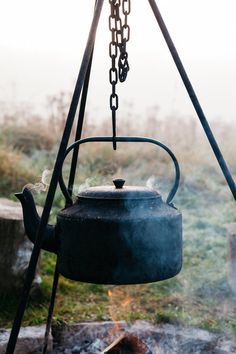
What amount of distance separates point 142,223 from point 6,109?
6.28m

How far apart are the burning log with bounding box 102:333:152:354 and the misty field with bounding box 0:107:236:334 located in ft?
2.42

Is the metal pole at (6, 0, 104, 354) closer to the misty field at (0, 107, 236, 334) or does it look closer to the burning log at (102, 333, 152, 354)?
the misty field at (0, 107, 236, 334)

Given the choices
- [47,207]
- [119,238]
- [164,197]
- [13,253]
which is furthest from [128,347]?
[164,197]

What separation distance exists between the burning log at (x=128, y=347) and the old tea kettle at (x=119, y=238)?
0.72m

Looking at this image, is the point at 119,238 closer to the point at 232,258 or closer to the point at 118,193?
the point at 118,193

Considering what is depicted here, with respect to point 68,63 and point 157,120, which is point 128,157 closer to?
→ point 157,120

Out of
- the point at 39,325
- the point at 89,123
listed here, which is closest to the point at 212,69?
the point at 89,123

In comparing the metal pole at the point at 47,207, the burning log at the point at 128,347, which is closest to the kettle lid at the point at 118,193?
the metal pole at the point at 47,207

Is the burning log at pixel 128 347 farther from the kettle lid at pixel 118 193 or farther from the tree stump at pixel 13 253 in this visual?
the tree stump at pixel 13 253

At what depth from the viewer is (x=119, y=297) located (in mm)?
4082

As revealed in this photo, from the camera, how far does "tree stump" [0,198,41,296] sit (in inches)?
150

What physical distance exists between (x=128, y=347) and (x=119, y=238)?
96cm

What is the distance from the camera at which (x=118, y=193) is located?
222 centimetres

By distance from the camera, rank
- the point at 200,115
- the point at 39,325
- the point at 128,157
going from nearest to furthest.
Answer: the point at 200,115
the point at 39,325
the point at 128,157
